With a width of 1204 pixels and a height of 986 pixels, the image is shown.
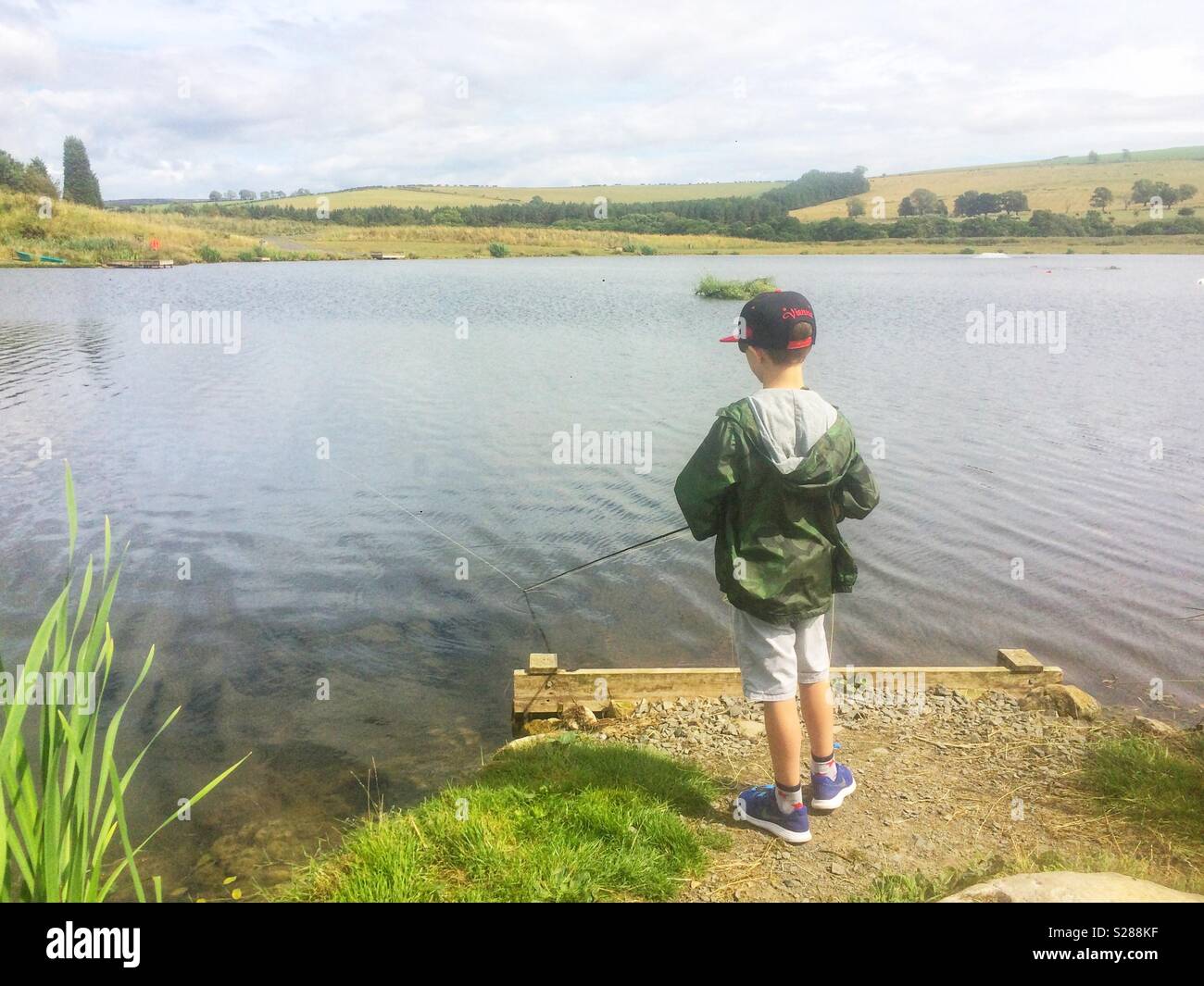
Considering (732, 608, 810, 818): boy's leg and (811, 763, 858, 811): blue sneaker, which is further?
(811, 763, 858, 811): blue sneaker

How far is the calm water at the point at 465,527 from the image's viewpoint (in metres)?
6.09

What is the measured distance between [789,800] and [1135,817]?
1725 millimetres

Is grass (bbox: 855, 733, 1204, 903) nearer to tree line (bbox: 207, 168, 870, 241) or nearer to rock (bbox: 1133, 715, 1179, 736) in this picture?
rock (bbox: 1133, 715, 1179, 736)

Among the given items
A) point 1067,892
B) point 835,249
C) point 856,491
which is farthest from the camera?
point 835,249

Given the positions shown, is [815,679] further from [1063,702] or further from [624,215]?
[624,215]

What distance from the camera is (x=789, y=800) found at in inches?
155

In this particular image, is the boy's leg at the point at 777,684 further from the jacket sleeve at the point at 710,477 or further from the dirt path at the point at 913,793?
the jacket sleeve at the point at 710,477

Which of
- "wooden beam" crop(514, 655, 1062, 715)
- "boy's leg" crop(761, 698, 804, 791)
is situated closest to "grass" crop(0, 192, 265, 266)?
"wooden beam" crop(514, 655, 1062, 715)

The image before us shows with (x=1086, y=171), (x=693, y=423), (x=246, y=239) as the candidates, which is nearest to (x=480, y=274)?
(x=246, y=239)

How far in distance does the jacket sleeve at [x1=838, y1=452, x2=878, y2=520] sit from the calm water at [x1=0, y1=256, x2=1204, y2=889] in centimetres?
306

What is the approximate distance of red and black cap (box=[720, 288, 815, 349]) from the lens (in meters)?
3.70

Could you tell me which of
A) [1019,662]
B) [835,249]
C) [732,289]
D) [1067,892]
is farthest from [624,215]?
[1067,892]

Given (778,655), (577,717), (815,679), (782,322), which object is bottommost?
(577,717)
